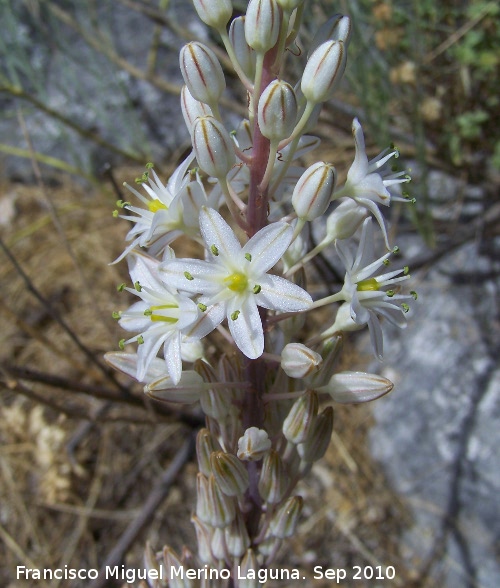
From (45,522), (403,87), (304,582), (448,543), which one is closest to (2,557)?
(45,522)

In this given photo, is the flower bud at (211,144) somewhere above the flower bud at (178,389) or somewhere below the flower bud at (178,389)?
above

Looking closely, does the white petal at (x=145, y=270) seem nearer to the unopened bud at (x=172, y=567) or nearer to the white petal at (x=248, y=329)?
the white petal at (x=248, y=329)

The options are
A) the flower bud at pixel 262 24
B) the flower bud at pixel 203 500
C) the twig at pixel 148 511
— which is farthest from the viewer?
the twig at pixel 148 511

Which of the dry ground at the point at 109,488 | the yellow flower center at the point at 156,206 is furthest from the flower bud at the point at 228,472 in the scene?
the dry ground at the point at 109,488

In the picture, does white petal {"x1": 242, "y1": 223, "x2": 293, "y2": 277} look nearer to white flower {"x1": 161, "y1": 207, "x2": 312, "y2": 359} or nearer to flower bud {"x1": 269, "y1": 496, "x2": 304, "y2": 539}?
white flower {"x1": 161, "y1": 207, "x2": 312, "y2": 359}

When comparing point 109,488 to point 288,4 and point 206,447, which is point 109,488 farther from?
point 288,4

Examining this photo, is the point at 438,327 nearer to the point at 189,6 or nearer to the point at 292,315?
the point at 292,315

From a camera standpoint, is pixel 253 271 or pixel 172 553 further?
pixel 172 553
